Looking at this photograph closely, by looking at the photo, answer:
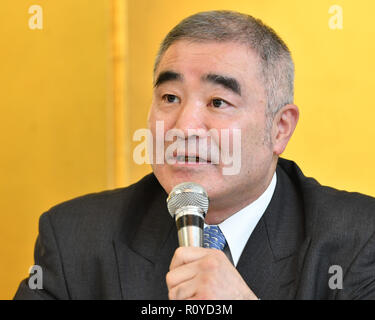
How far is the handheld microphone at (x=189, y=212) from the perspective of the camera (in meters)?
1.09

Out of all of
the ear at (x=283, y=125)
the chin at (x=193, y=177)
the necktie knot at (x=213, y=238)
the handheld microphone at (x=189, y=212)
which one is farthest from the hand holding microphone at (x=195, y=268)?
the ear at (x=283, y=125)

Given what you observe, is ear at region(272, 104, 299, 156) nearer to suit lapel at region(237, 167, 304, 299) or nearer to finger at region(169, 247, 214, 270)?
suit lapel at region(237, 167, 304, 299)

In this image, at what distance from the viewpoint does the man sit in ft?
4.78

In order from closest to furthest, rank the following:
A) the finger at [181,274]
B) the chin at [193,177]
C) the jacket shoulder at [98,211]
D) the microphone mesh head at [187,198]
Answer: the finger at [181,274], the microphone mesh head at [187,198], the chin at [193,177], the jacket shoulder at [98,211]

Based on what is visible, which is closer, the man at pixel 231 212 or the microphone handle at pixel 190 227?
the microphone handle at pixel 190 227

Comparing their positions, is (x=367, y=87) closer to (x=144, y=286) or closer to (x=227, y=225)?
(x=227, y=225)

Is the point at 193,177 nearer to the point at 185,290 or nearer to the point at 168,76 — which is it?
the point at 168,76

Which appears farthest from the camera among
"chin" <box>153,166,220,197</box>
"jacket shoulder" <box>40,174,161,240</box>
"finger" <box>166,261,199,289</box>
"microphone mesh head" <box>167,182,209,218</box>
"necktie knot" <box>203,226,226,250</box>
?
"jacket shoulder" <box>40,174,161,240</box>

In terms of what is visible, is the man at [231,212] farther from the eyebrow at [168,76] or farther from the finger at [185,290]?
the finger at [185,290]

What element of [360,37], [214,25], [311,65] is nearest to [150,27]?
[311,65]

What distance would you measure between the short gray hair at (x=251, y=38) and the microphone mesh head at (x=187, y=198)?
456 millimetres

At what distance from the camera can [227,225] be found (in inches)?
62.3

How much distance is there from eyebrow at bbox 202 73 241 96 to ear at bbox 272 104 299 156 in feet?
0.57

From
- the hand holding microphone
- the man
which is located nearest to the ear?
→ the man
